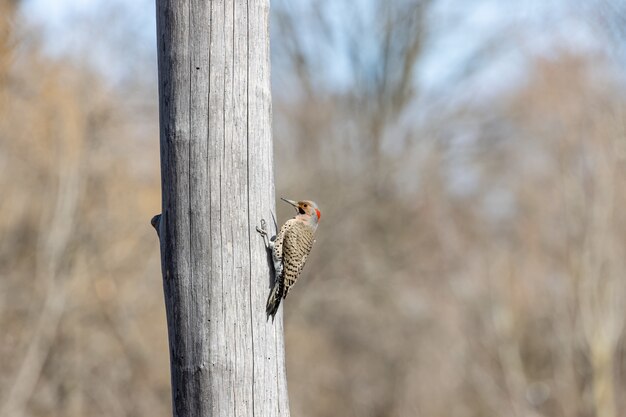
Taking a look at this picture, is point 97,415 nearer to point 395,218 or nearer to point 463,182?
point 395,218

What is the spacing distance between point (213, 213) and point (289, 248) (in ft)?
3.53

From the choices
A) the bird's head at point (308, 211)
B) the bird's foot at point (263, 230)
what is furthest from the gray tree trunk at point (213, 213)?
the bird's head at point (308, 211)

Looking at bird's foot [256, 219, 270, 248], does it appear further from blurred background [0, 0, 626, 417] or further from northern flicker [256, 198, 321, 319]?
blurred background [0, 0, 626, 417]

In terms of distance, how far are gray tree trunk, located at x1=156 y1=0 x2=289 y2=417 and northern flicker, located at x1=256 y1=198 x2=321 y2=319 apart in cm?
10

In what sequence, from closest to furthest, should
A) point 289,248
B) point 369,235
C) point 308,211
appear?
point 289,248 < point 308,211 < point 369,235

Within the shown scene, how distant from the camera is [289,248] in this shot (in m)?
4.25

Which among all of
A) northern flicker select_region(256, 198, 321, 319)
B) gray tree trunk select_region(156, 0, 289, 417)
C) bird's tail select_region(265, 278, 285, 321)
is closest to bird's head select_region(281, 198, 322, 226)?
northern flicker select_region(256, 198, 321, 319)

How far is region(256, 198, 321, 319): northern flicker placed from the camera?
3.40 metres

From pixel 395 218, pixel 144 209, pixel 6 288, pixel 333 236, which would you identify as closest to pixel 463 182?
pixel 395 218

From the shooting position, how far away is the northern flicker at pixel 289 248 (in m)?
3.40

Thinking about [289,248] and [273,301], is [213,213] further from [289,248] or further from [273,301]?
[289,248]

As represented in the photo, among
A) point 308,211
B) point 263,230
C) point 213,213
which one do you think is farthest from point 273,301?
point 308,211

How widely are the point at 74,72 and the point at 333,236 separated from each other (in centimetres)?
657

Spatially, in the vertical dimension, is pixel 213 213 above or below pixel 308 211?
below
